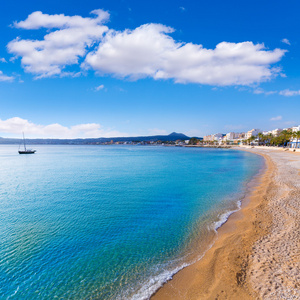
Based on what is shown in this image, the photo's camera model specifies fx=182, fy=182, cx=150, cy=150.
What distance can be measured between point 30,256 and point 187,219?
10413 mm

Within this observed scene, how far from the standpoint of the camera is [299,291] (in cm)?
A: 637

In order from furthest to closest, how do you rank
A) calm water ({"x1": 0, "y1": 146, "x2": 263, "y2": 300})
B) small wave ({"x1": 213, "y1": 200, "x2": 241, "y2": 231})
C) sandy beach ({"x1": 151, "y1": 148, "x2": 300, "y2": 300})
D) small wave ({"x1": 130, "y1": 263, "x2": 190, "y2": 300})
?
small wave ({"x1": 213, "y1": 200, "x2": 241, "y2": 231})
calm water ({"x1": 0, "y1": 146, "x2": 263, "y2": 300})
small wave ({"x1": 130, "y1": 263, "x2": 190, "y2": 300})
sandy beach ({"x1": 151, "y1": 148, "x2": 300, "y2": 300})

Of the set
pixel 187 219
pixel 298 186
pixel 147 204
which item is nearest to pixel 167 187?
pixel 147 204

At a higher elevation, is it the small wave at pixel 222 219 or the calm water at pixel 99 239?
the small wave at pixel 222 219

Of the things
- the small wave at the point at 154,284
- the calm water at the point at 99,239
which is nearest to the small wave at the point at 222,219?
the calm water at the point at 99,239

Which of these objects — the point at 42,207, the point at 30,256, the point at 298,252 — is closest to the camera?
the point at 298,252

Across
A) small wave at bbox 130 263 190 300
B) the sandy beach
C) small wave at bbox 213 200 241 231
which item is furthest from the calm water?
the sandy beach

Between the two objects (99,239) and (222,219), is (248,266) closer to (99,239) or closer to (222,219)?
(222,219)

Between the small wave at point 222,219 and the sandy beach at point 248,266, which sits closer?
the sandy beach at point 248,266

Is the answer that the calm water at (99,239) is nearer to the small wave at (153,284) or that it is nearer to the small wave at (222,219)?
the small wave at (153,284)

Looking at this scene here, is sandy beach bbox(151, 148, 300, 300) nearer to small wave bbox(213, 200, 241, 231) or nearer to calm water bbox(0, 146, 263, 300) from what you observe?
small wave bbox(213, 200, 241, 231)

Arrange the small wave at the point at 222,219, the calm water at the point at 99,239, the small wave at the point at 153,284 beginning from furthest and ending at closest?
the small wave at the point at 222,219 < the calm water at the point at 99,239 < the small wave at the point at 153,284

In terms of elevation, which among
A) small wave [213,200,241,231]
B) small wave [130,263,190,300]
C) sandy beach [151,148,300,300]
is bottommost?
small wave [130,263,190,300]

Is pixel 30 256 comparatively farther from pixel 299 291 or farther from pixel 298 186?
pixel 298 186
